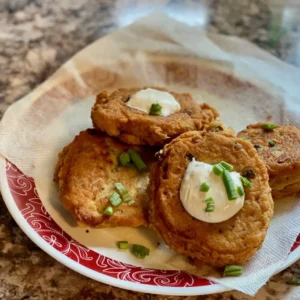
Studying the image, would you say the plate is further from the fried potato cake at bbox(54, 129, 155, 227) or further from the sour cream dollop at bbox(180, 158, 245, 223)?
the sour cream dollop at bbox(180, 158, 245, 223)

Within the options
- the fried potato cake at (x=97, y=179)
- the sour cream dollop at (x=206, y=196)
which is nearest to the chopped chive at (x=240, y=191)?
the sour cream dollop at (x=206, y=196)

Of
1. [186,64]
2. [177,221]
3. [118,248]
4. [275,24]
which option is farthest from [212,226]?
[275,24]

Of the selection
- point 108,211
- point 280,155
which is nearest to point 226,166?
point 280,155

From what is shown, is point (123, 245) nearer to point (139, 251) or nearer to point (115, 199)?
point (139, 251)

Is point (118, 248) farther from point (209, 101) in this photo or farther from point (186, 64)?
point (186, 64)

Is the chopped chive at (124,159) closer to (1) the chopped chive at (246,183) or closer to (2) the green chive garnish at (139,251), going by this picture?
(2) the green chive garnish at (139,251)
